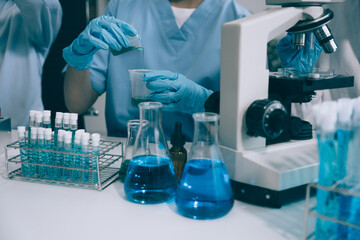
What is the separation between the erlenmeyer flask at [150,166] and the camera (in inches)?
31.8

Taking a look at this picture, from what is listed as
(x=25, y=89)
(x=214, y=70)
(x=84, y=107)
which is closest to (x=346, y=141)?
(x=214, y=70)

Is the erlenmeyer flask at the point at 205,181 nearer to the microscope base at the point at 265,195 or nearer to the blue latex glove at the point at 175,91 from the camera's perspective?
the microscope base at the point at 265,195

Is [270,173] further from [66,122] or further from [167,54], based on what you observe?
[167,54]

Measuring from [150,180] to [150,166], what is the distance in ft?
0.10

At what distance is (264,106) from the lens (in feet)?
2.63

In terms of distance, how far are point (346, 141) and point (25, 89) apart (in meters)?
1.91

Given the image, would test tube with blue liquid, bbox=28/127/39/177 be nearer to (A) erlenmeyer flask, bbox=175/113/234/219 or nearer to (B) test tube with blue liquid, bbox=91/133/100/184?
(B) test tube with blue liquid, bbox=91/133/100/184

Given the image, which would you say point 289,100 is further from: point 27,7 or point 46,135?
point 27,7

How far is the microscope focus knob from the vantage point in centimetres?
80

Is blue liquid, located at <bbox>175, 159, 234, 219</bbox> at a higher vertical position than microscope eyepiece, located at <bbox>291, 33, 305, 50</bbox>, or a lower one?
lower

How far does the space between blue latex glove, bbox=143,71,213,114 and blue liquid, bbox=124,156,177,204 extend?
36 centimetres

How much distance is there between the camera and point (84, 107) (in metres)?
1.72

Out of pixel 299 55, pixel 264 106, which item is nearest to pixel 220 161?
pixel 264 106

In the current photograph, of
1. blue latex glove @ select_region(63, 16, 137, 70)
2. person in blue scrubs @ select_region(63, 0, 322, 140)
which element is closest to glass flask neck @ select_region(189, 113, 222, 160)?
blue latex glove @ select_region(63, 16, 137, 70)
